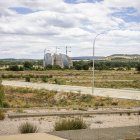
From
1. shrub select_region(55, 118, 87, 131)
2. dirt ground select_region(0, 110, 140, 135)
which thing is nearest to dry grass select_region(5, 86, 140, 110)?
dirt ground select_region(0, 110, 140, 135)

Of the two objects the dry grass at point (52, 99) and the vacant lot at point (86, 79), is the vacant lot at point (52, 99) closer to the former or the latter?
the dry grass at point (52, 99)

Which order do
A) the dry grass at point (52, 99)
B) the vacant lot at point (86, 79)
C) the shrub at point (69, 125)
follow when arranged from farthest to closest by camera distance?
the vacant lot at point (86, 79)
the dry grass at point (52, 99)
the shrub at point (69, 125)

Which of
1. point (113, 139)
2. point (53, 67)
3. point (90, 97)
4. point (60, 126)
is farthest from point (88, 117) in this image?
point (53, 67)


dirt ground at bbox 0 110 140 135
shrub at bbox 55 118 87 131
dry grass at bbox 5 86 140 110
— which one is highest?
shrub at bbox 55 118 87 131

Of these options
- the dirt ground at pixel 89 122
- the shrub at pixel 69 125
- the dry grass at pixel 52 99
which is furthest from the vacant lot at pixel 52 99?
the shrub at pixel 69 125

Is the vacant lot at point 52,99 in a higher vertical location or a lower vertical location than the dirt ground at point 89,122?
lower

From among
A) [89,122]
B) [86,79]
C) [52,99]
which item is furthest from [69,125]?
[86,79]

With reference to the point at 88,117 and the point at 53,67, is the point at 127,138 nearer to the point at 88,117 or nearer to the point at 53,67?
the point at 88,117

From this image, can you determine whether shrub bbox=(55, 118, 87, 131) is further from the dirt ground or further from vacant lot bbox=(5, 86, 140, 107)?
vacant lot bbox=(5, 86, 140, 107)

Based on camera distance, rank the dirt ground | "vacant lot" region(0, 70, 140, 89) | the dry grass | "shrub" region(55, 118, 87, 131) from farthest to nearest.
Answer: "vacant lot" region(0, 70, 140, 89) < the dry grass < the dirt ground < "shrub" region(55, 118, 87, 131)

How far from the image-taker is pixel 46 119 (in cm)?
2372

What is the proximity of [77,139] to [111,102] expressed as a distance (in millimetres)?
25061

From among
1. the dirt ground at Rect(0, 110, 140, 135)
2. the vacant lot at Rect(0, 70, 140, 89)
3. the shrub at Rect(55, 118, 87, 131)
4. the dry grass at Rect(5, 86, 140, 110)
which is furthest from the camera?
the vacant lot at Rect(0, 70, 140, 89)

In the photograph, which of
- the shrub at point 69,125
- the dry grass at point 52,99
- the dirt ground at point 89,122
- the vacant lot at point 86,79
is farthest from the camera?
the vacant lot at point 86,79
